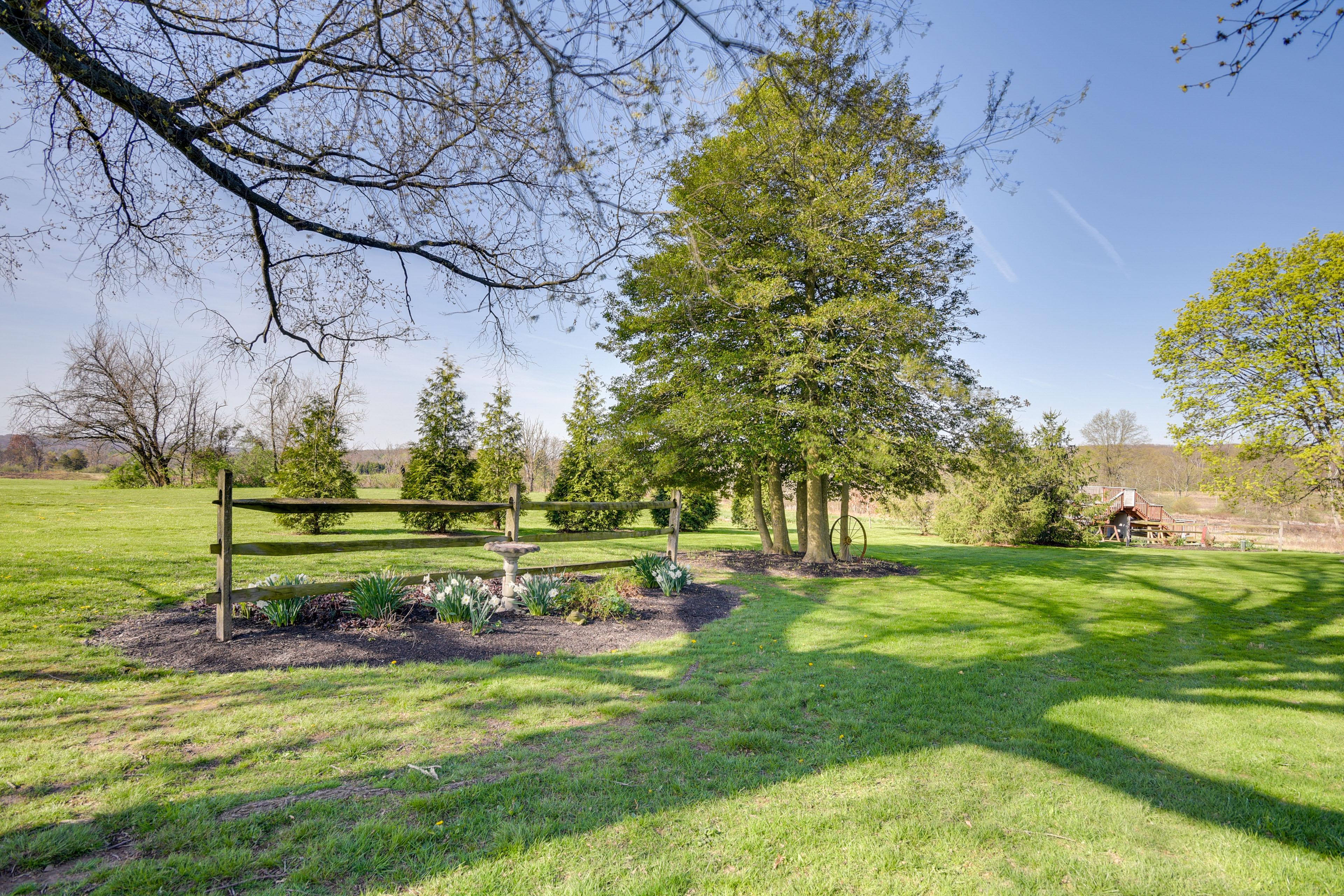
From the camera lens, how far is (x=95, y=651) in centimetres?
459

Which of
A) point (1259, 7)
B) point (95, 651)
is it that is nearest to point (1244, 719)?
point (1259, 7)

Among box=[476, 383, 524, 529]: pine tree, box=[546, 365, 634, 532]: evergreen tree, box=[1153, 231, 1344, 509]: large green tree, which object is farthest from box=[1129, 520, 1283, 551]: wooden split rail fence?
box=[476, 383, 524, 529]: pine tree

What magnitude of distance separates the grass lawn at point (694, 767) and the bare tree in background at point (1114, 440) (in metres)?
38.4

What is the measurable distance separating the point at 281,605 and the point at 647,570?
4824mm

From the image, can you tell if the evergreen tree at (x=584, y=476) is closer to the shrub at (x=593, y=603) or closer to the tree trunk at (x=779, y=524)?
the tree trunk at (x=779, y=524)

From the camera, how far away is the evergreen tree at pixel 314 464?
15469 mm

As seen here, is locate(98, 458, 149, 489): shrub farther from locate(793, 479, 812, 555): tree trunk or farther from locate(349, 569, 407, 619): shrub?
locate(793, 479, 812, 555): tree trunk

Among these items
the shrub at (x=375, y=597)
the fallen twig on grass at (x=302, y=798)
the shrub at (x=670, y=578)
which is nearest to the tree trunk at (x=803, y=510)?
the shrub at (x=670, y=578)

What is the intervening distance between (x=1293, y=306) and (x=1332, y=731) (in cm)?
1355

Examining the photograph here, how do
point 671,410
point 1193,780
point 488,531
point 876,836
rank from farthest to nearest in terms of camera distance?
point 488,531
point 671,410
point 1193,780
point 876,836

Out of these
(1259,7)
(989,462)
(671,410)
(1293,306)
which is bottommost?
(989,462)

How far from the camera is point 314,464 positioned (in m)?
15.8

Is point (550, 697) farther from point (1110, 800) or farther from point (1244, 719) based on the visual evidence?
point (1244, 719)

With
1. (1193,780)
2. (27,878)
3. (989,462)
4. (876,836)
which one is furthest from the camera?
(989,462)
